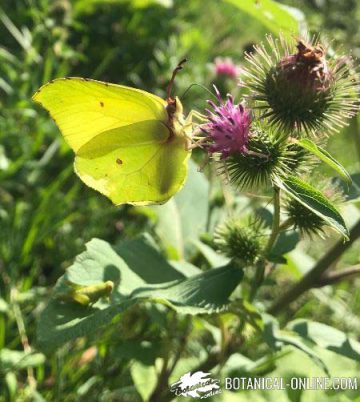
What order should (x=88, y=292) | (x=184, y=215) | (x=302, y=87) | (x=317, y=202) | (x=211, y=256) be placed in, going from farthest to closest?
(x=184, y=215), (x=211, y=256), (x=88, y=292), (x=302, y=87), (x=317, y=202)

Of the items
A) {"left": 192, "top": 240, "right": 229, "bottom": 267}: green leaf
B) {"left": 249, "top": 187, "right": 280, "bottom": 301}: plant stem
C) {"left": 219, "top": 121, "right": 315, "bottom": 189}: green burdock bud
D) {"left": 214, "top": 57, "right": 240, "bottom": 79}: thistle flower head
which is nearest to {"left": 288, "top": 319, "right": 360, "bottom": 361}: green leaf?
{"left": 249, "top": 187, "right": 280, "bottom": 301}: plant stem

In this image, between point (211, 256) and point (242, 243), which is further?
point (211, 256)

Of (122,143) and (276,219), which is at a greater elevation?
(122,143)

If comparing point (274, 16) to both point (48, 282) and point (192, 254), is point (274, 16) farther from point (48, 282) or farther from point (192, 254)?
point (48, 282)

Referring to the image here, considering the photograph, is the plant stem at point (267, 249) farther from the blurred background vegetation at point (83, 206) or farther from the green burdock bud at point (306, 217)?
the blurred background vegetation at point (83, 206)

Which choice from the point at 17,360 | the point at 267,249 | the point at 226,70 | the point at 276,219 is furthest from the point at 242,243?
the point at 226,70

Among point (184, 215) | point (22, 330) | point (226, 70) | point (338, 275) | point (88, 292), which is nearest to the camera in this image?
point (88, 292)

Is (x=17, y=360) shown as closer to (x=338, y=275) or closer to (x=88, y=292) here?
(x=88, y=292)
